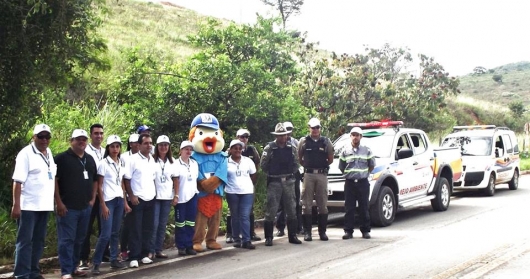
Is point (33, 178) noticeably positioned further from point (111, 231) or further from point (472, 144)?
point (472, 144)

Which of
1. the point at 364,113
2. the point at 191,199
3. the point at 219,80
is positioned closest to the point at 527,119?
the point at 364,113

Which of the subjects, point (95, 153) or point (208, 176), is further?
point (208, 176)

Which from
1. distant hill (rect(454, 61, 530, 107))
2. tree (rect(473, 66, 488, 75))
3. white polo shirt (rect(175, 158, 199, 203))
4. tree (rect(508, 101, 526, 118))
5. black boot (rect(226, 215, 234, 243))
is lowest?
black boot (rect(226, 215, 234, 243))

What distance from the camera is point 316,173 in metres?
10.2

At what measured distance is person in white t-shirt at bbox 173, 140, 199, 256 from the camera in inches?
358

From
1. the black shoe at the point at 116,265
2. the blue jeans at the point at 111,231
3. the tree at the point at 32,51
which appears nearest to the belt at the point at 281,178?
the blue jeans at the point at 111,231

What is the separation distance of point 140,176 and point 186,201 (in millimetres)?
1028

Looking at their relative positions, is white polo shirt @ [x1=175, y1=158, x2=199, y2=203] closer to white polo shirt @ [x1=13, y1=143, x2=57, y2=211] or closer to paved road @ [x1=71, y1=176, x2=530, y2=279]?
paved road @ [x1=71, y1=176, x2=530, y2=279]

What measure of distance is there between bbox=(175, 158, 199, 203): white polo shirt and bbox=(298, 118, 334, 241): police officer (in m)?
2.03

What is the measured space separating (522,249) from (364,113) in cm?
1214

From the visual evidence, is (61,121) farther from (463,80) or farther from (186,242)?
(463,80)

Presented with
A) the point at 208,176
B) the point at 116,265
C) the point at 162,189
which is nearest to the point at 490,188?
the point at 208,176

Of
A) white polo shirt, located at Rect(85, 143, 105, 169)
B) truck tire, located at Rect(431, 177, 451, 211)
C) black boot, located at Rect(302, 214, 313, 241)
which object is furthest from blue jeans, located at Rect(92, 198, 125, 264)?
truck tire, located at Rect(431, 177, 451, 211)

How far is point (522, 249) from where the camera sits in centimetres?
896
